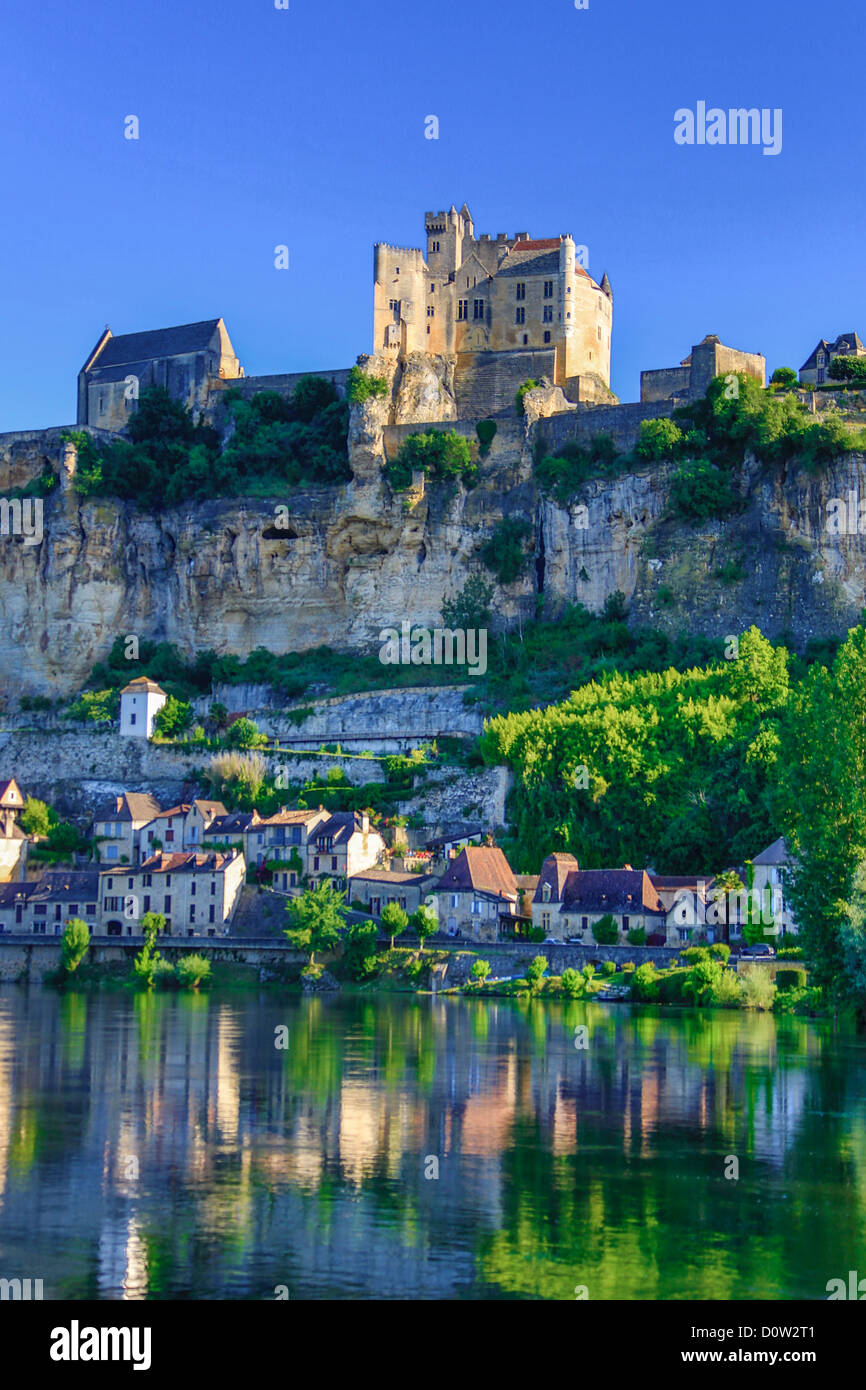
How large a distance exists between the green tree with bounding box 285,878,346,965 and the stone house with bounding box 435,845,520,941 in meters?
3.17

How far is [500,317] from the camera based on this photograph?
77.2 m

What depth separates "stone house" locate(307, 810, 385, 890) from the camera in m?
58.8

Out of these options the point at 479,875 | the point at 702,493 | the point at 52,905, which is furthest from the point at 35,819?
the point at 702,493

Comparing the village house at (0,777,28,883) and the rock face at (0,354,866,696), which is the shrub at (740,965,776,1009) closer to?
the rock face at (0,354,866,696)

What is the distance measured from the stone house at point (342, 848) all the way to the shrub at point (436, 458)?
18.4 meters

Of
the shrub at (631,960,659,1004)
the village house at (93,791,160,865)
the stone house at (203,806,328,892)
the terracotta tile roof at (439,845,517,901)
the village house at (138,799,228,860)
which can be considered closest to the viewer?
the shrub at (631,960,659,1004)

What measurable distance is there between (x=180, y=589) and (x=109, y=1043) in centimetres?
4022

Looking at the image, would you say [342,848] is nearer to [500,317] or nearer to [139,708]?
[139,708]

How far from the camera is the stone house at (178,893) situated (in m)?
59.6

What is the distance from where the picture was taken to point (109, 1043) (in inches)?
1608

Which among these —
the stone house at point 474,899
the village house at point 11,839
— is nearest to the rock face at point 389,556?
the village house at point 11,839

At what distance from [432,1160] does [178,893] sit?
111ft

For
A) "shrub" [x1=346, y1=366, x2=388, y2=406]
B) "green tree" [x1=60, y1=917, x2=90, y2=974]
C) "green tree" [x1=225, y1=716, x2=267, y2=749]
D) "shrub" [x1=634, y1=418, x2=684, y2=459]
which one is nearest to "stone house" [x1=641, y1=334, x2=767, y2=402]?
"shrub" [x1=634, y1=418, x2=684, y2=459]
